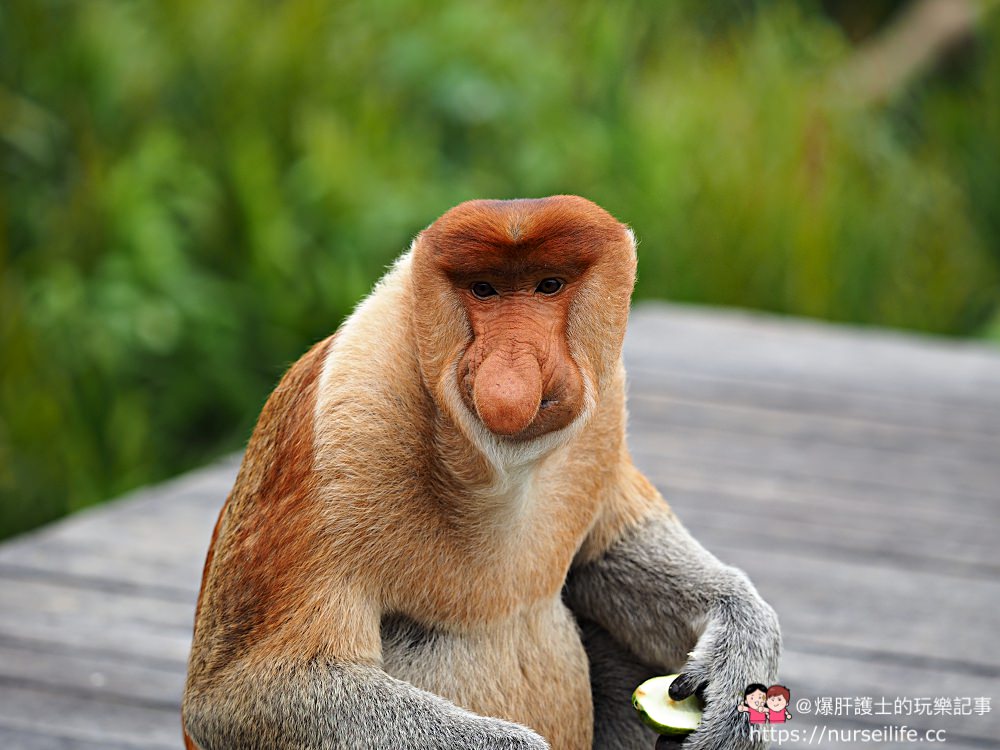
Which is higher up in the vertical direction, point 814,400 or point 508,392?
point 508,392

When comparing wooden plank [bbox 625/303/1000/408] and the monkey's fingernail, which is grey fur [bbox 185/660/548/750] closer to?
the monkey's fingernail

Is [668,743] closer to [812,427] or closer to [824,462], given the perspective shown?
[824,462]

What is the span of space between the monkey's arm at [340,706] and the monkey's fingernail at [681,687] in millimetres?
281

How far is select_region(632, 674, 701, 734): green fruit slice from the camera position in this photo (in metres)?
2.14

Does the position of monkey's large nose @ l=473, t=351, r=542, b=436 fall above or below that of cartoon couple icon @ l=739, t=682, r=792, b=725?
above

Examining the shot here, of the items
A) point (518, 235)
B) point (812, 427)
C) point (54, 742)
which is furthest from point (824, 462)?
point (518, 235)

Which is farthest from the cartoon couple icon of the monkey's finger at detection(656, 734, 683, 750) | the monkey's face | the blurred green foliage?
the blurred green foliage

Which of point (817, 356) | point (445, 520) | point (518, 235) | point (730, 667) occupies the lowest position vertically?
point (817, 356)

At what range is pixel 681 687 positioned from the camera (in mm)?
2189

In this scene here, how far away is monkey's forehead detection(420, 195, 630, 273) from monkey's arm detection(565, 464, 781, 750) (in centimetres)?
67

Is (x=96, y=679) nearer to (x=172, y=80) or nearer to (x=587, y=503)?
(x=587, y=503)

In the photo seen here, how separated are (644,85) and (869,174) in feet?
5.65

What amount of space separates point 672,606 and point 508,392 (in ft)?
2.77

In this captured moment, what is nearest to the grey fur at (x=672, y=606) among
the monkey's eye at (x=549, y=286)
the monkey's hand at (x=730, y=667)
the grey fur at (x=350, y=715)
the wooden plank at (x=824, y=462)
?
the monkey's hand at (x=730, y=667)
